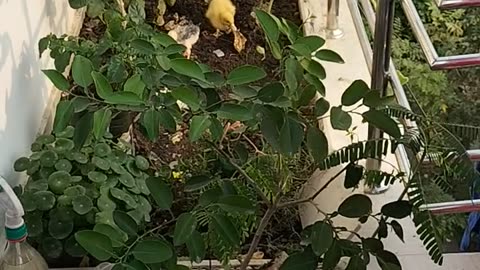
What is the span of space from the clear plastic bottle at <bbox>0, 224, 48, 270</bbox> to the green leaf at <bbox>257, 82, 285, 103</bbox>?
0.47 m

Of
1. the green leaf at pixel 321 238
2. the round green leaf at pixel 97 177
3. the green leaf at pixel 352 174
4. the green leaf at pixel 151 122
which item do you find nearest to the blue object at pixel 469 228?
the green leaf at pixel 352 174

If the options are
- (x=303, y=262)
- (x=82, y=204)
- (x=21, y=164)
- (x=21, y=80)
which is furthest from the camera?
(x=21, y=80)

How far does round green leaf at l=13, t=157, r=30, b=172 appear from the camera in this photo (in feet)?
5.73

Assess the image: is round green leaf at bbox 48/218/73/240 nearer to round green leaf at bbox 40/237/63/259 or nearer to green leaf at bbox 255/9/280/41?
round green leaf at bbox 40/237/63/259

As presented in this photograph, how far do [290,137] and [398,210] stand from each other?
0.23 meters

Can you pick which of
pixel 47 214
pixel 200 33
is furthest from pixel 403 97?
pixel 200 33

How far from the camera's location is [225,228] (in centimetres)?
133

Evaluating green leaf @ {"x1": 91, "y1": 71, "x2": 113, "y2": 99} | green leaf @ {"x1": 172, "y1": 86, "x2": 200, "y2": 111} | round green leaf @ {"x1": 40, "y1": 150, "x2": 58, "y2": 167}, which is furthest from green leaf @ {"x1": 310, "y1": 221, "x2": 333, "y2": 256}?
round green leaf @ {"x1": 40, "y1": 150, "x2": 58, "y2": 167}

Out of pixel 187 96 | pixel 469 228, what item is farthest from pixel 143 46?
pixel 469 228

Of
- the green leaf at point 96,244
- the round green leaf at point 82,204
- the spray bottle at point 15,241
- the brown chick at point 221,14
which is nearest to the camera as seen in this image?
the green leaf at point 96,244

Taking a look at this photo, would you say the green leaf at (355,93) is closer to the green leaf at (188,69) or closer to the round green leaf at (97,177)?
the green leaf at (188,69)

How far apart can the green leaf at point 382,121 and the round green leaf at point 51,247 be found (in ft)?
2.06

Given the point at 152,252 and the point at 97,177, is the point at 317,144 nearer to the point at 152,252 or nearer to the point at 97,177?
the point at 152,252

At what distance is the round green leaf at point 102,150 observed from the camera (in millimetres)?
1755
